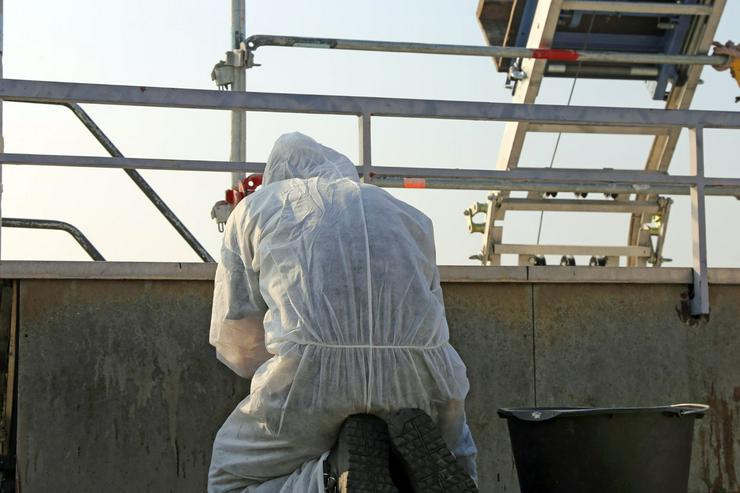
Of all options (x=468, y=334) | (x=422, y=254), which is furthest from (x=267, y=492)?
(x=468, y=334)

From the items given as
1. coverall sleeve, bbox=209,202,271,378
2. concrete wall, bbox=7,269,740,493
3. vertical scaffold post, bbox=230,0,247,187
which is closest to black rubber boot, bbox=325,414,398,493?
coverall sleeve, bbox=209,202,271,378

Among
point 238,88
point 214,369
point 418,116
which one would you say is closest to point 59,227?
point 238,88

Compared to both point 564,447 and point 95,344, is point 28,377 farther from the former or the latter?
point 564,447

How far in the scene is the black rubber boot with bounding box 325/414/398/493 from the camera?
11.1ft

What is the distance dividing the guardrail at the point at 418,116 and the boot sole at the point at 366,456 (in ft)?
6.59

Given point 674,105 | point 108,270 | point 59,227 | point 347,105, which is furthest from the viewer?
point 674,105

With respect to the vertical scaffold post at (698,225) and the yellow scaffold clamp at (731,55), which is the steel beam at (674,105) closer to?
the yellow scaffold clamp at (731,55)

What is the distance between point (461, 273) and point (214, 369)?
1219mm

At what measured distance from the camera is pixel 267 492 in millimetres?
3760

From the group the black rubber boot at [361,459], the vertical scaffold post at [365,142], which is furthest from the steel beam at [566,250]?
the black rubber boot at [361,459]

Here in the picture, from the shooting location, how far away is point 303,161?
14.1 ft

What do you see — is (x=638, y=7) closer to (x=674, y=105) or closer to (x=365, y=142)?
(x=674, y=105)

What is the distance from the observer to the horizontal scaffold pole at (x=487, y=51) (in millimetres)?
7566

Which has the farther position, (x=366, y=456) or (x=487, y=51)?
(x=487, y=51)
